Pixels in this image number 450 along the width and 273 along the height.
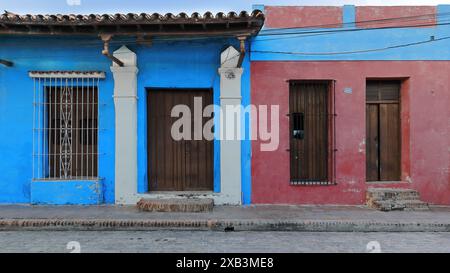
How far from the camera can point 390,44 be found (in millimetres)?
7930

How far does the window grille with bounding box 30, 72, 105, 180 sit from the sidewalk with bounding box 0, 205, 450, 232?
48.9 inches

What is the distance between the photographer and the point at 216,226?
643cm

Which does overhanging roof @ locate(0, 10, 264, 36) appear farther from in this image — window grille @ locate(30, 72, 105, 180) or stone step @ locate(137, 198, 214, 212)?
stone step @ locate(137, 198, 214, 212)

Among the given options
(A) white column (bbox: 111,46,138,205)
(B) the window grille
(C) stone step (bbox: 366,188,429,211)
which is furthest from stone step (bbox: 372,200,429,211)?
(B) the window grille

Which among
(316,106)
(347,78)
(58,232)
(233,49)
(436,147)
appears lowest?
(58,232)

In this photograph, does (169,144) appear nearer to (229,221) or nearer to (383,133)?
(229,221)

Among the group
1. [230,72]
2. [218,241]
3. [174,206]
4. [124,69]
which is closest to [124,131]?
[124,69]

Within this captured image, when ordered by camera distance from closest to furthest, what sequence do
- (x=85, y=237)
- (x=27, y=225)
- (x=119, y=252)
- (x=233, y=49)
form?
1. (x=119, y=252)
2. (x=85, y=237)
3. (x=27, y=225)
4. (x=233, y=49)

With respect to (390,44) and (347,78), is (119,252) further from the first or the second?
(390,44)

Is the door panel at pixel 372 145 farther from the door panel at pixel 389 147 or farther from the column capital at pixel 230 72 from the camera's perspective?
the column capital at pixel 230 72

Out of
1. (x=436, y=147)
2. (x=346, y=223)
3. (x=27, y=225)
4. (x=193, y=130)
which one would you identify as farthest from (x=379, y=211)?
(x=27, y=225)

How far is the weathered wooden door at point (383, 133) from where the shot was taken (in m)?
8.32
